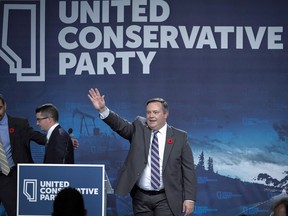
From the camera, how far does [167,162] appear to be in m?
6.45

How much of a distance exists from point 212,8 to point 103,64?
4.79 feet

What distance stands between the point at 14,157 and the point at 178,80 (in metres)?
2.31

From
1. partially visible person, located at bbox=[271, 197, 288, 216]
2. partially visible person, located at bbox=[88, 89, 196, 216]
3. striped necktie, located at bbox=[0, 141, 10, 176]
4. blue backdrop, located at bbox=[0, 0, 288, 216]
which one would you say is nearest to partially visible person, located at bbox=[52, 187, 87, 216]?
partially visible person, located at bbox=[271, 197, 288, 216]

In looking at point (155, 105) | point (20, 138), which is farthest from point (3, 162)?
point (155, 105)

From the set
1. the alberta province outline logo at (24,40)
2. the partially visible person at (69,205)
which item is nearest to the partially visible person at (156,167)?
the partially visible person at (69,205)

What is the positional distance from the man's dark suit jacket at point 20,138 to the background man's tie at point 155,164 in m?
1.38

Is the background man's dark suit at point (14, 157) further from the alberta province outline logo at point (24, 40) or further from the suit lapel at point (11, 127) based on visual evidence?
the alberta province outline logo at point (24, 40)

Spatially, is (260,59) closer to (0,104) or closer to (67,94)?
(67,94)

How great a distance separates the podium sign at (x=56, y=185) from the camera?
5.97 meters

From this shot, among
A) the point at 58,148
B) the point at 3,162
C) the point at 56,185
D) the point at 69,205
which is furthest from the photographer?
the point at 3,162

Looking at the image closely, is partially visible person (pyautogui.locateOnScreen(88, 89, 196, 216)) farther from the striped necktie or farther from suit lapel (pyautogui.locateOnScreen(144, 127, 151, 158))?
the striped necktie

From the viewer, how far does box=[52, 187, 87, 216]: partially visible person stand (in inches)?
161

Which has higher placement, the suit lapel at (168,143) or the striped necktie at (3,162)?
the suit lapel at (168,143)

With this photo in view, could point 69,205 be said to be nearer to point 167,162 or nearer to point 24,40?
point 167,162
